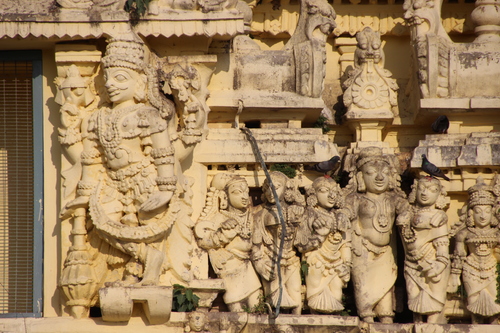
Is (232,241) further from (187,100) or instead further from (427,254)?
(427,254)

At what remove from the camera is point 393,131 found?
17.6m

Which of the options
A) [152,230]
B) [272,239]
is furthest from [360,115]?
[152,230]

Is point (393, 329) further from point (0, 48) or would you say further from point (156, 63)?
point (0, 48)

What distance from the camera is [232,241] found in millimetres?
16328

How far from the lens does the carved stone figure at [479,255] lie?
16266 millimetres

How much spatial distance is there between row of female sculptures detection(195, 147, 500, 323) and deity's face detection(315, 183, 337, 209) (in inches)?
0.5

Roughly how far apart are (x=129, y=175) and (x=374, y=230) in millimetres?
2961

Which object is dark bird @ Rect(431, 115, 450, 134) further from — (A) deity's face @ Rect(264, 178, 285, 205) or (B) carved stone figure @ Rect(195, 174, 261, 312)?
(B) carved stone figure @ Rect(195, 174, 261, 312)

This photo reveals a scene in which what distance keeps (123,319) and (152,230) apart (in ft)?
3.38

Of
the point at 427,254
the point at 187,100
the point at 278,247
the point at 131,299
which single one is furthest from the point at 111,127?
the point at 427,254

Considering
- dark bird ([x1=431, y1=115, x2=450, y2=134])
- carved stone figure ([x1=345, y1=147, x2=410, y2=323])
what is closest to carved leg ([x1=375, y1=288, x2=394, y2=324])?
carved stone figure ([x1=345, y1=147, x2=410, y2=323])

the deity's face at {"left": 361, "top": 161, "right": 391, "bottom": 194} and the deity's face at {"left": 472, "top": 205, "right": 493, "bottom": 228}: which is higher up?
the deity's face at {"left": 361, "top": 161, "right": 391, "bottom": 194}

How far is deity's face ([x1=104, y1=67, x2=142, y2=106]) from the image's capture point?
1570 cm

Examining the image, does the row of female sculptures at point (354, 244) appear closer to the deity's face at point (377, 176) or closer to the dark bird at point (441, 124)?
the deity's face at point (377, 176)
